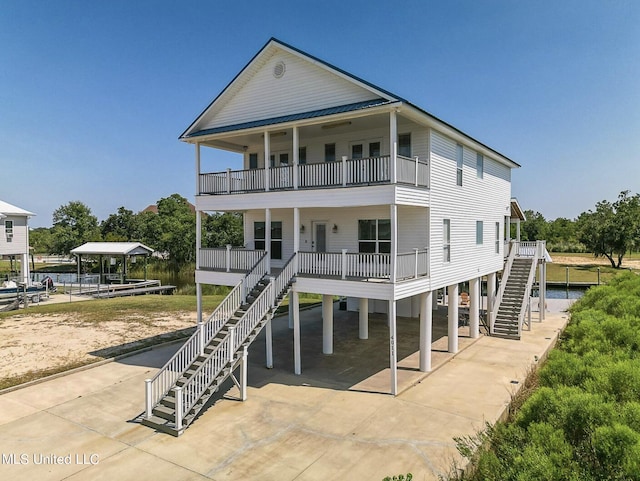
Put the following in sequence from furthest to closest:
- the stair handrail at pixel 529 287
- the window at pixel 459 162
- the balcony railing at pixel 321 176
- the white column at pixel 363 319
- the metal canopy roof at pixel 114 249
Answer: the metal canopy roof at pixel 114 249 < the stair handrail at pixel 529 287 < the white column at pixel 363 319 < the window at pixel 459 162 < the balcony railing at pixel 321 176

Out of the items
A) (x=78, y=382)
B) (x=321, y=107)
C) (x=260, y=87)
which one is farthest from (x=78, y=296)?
(x=321, y=107)

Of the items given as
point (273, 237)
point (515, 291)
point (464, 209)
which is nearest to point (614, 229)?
point (515, 291)

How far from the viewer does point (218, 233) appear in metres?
56.4

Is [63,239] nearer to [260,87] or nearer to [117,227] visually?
[117,227]

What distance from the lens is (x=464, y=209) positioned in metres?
18.3

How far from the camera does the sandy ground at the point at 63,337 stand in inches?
649

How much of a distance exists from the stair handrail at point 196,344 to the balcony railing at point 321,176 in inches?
112

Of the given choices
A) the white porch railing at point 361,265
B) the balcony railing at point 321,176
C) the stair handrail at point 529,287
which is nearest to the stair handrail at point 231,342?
the white porch railing at point 361,265

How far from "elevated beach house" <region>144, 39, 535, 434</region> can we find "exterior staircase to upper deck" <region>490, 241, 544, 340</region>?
182 cm

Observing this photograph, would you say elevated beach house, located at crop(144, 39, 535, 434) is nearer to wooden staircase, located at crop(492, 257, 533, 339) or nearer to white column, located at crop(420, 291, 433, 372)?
white column, located at crop(420, 291, 433, 372)

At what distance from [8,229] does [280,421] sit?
33.8 metres

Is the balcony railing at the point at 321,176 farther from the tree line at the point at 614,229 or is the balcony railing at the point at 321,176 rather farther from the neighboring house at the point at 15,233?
the tree line at the point at 614,229

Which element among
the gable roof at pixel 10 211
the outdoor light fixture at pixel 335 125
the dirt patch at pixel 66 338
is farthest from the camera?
the gable roof at pixel 10 211

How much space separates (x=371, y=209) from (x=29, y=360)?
14.2 m
